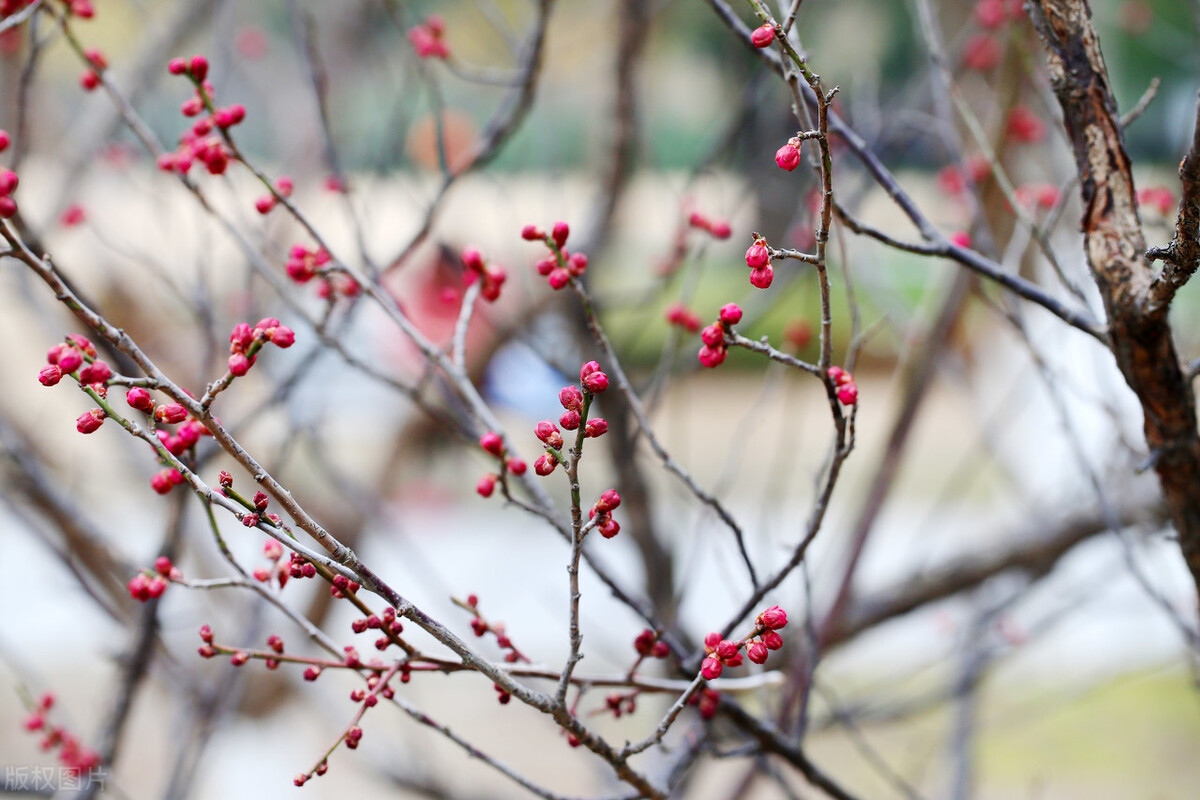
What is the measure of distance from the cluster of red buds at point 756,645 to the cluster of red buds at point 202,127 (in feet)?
2.28

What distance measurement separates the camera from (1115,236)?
0.84m

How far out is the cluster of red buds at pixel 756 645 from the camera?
0.70 meters

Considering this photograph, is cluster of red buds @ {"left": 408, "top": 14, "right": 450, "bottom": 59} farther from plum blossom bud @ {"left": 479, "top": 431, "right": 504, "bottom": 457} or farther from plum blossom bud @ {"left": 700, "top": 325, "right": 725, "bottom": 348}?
plum blossom bud @ {"left": 700, "top": 325, "right": 725, "bottom": 348}

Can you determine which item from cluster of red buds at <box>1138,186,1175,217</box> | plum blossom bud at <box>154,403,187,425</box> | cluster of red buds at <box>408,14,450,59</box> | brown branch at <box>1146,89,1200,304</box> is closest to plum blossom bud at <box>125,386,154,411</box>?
plum blossom bud at <box>154,403,187,425</box>

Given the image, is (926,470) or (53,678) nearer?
(53,678)

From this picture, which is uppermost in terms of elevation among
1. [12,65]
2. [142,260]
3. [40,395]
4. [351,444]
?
[351,444]

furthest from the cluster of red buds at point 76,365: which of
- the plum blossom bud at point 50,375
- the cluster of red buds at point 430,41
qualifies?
the cluster of red buds at point 430,41

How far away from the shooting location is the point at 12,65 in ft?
8.46

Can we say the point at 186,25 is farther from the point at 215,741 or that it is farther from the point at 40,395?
the point at 40,395

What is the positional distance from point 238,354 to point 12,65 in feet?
8.05

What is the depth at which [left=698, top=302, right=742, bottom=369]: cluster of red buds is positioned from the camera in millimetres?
724


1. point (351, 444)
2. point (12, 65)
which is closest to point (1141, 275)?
point (12, 65)

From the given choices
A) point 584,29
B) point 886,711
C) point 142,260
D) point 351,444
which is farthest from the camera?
point 351,444

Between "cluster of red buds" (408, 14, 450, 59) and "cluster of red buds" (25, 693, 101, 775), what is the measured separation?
3.39ft
